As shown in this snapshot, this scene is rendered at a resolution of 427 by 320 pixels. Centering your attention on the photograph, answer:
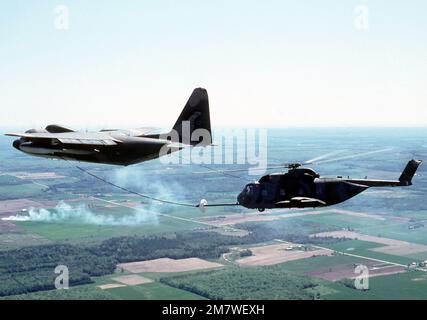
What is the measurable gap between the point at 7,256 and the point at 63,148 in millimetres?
170041

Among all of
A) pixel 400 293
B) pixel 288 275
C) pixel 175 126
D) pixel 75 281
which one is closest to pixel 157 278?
pixel 75 281

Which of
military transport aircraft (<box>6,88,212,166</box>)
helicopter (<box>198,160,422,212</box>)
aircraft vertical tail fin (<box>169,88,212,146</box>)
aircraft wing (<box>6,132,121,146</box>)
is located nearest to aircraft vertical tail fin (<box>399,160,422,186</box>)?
helicopter (<box>198,160,422,212</box>)

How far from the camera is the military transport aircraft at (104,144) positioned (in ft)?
117

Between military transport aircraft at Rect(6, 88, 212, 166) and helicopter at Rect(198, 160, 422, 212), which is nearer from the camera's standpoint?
military transport aircraft at Rect(6, 88, 212, 166)

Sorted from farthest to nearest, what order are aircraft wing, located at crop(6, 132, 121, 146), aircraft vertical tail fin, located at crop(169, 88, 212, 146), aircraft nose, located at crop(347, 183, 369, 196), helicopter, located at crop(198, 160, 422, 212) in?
1. aircraft vertical tail fin, located at crop(169, 88, 212, 146)
2. aircraft nose, located at crop(347, 183, 369, 196)
3. helicopter, located at crop(198, 160, 422, 212)
4. aircraft wing, located at crop(6, 132, 121, 146)

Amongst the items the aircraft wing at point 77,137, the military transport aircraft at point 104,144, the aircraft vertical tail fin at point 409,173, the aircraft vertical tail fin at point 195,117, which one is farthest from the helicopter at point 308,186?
the aircraft wing at point 77,137

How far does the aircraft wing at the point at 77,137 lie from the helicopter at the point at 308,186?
9540 millimetres

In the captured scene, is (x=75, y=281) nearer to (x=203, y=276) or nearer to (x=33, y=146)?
(x=203, y=276)

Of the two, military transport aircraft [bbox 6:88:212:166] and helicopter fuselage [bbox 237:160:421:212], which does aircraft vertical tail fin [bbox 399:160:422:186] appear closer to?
helicopter fuselage [bbox 237:160:421:212]

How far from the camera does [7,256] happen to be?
186 metres

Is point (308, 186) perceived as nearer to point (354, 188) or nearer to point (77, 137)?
point (354, 188)

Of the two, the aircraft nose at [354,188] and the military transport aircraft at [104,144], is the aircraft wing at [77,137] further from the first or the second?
the aircraft nose at [354,188]

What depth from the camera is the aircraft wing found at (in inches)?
1332
